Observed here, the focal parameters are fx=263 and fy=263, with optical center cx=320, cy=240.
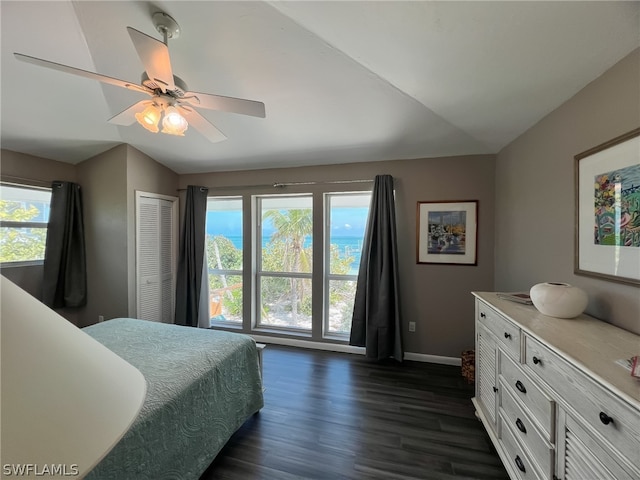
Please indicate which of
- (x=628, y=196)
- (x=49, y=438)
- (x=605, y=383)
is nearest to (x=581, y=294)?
(x=628, y=196)

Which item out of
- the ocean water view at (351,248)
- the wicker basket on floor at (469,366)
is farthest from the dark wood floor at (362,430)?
the ocean water view at (351,248)

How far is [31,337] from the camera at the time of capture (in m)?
0.36

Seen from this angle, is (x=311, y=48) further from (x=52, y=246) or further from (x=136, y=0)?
(x=52, y=246)

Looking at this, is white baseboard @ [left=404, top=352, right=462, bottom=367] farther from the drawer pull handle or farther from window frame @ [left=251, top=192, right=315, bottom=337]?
the drawer pull handle

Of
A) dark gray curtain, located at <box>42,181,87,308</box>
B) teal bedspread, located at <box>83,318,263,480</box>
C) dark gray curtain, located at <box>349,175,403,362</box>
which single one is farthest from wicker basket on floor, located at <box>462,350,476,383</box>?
dark gray curtain, located at <box>42,181,87,308</box>

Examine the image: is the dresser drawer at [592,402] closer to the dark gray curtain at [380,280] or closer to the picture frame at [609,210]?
the picture frame at [609,210]

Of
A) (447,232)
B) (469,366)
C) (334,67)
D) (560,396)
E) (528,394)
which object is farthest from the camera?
(447,232)

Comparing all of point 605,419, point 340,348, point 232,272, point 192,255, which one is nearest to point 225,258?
point 232,272

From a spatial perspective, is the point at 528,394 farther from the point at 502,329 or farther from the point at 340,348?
the point at 340,348

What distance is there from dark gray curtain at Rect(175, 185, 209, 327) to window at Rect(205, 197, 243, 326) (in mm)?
208

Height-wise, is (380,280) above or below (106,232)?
below

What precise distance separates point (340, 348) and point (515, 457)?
6.60 ft

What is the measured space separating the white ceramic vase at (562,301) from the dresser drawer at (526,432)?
53cm

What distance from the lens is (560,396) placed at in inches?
42.3
